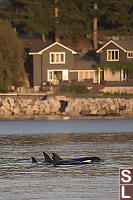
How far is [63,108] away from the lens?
3167 inches

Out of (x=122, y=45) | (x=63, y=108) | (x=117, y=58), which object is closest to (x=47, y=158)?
(x=63, y=108)

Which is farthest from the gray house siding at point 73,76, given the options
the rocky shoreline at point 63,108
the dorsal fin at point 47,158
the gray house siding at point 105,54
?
the dorsal fin at point 47,158

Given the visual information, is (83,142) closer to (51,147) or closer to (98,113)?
(51,147)

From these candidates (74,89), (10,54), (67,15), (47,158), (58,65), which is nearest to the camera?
(47,158)

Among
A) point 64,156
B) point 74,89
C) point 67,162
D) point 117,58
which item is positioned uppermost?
point 117,58

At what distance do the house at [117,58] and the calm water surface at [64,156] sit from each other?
3580 centimetres

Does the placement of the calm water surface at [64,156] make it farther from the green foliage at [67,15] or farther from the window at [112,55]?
the green foliage at [67,15]

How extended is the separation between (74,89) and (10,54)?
12051 mm

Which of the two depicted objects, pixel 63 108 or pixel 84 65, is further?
pixel 84 65

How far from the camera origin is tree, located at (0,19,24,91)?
9769 cm

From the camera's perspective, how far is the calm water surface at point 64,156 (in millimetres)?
27375

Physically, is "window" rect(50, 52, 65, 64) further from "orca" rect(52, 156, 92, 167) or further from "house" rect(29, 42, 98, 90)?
"orca" rect(52, 156, 92, 167)

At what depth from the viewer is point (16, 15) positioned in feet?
384

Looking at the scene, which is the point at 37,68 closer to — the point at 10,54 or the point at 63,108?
the point at 10,54
